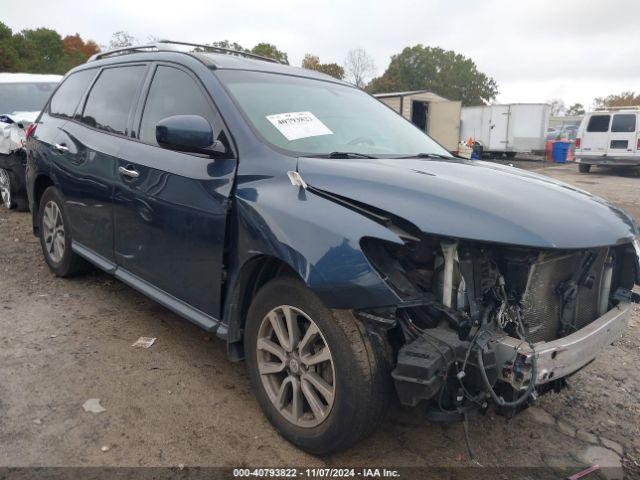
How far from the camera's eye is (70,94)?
4.62 meters

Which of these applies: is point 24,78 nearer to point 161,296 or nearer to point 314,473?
point 161,296

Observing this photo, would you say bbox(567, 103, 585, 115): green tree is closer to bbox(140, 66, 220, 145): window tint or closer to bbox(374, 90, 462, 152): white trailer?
bbox(374, 90, 462, 152): white trailer

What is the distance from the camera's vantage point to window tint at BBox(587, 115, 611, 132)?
715 inches

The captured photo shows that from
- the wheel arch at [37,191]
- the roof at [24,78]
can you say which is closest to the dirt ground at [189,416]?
the wheel arch at [37,191]

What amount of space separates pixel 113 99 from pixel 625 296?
356 centimetres

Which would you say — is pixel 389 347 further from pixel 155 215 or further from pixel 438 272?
pixel 155 215

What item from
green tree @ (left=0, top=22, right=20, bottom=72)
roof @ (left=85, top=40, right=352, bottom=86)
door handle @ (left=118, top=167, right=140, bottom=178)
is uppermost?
green tree @ (left=0, top=22, right=20, bottom=72)

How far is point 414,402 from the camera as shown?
202 cm

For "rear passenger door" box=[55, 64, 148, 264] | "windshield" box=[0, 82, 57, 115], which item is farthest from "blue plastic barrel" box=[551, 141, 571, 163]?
"rear passenger door" box=[55, 64, 148, 264]

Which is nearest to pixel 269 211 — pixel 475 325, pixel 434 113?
pixel 475 325

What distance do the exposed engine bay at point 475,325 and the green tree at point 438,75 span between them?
191 feet

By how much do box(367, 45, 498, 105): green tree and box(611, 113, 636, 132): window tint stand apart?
136 ft

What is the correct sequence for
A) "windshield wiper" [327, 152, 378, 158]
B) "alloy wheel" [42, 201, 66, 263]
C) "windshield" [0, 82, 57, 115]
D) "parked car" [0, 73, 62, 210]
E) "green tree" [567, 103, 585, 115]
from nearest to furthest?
"windshield wiper" [327, 152, 378, 158] < "alloy wheel" [42, 201, 66, 263] < "parked car" [0, 73, 62, 210] < "windshield" [0, 82, 57, 115] < "green tree" [567, 103, 585, 115]

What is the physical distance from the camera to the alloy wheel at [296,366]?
2.34 meters
